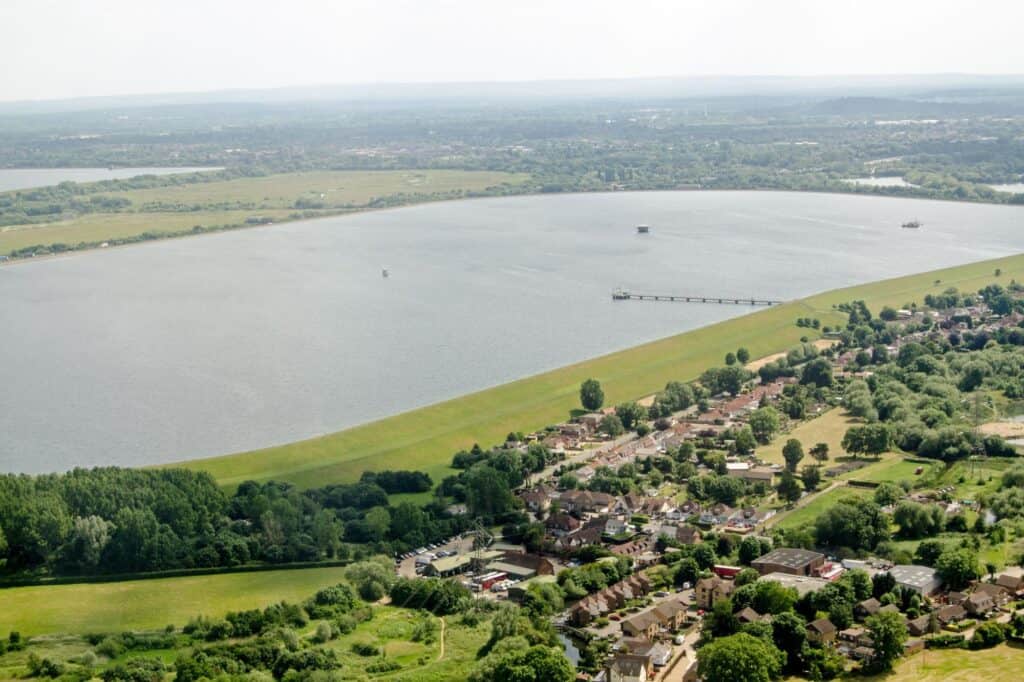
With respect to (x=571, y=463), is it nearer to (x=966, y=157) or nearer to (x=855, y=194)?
(x=855, y=194)

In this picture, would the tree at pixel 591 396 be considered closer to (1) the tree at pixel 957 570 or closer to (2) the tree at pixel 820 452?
(2) the tree at pixel 820 452

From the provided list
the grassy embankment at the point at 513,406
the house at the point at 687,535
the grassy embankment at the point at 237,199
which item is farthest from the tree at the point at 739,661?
the grassy embankment at the point at 237,199

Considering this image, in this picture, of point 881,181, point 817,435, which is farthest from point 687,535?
point 881,181

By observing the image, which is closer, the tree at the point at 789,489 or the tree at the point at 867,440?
the tree at the point at 789,489

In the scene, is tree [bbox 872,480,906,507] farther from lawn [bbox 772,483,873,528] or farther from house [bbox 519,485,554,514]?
house [bbox 519,485,554,514]

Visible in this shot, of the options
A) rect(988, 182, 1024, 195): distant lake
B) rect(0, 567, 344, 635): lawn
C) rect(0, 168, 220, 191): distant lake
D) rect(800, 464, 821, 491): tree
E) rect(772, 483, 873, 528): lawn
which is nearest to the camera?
rect(0, 567, 344, 635): lawn

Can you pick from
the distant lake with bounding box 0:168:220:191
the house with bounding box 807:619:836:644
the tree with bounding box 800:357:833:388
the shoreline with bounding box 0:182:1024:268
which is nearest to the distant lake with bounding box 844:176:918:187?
the shoreline with bounding box 0:182:1024:268

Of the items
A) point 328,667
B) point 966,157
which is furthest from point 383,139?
point 328,667

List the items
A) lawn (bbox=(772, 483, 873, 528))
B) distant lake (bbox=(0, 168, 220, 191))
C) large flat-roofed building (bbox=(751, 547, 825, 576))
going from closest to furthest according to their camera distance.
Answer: large flat-roofed building (bbox=(751, 547, 825, 576)) < lawn (bbox=(772, 483, 873, 528)) < distant lake (bbox=(0, 168, 220, 191))
